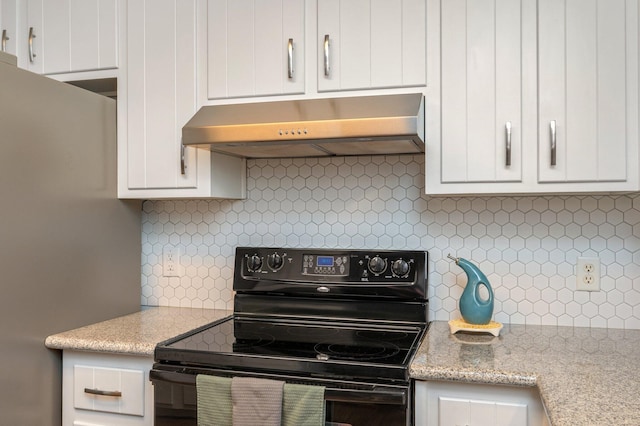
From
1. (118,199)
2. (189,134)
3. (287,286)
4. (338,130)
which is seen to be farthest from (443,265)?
(118,199)

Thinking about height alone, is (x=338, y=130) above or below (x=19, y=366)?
above


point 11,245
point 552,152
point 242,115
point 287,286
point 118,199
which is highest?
point 242,115

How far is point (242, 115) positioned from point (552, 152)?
3.36 ft

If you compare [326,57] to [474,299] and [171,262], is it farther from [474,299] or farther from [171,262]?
[171,262]

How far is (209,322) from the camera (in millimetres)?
2084

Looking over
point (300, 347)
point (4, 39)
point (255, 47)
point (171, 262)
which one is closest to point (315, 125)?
point (255, 47)

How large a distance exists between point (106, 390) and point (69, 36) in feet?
4.53

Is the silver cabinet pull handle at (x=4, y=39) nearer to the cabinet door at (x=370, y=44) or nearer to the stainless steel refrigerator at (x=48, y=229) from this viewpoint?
the stainless steel refrigerator at (x=48, y=229)

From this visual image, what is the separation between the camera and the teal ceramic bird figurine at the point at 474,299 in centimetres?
190

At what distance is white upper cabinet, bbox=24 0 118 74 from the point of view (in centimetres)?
216

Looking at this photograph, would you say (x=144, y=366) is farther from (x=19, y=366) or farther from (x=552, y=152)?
(x=552, y=152)

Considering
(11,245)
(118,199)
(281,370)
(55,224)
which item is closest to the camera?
(281,370)

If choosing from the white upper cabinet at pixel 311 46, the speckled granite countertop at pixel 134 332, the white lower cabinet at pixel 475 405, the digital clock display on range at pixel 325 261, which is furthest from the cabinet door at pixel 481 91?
the speckled granite countertop at pixel 134 332

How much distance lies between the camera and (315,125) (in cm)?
175
